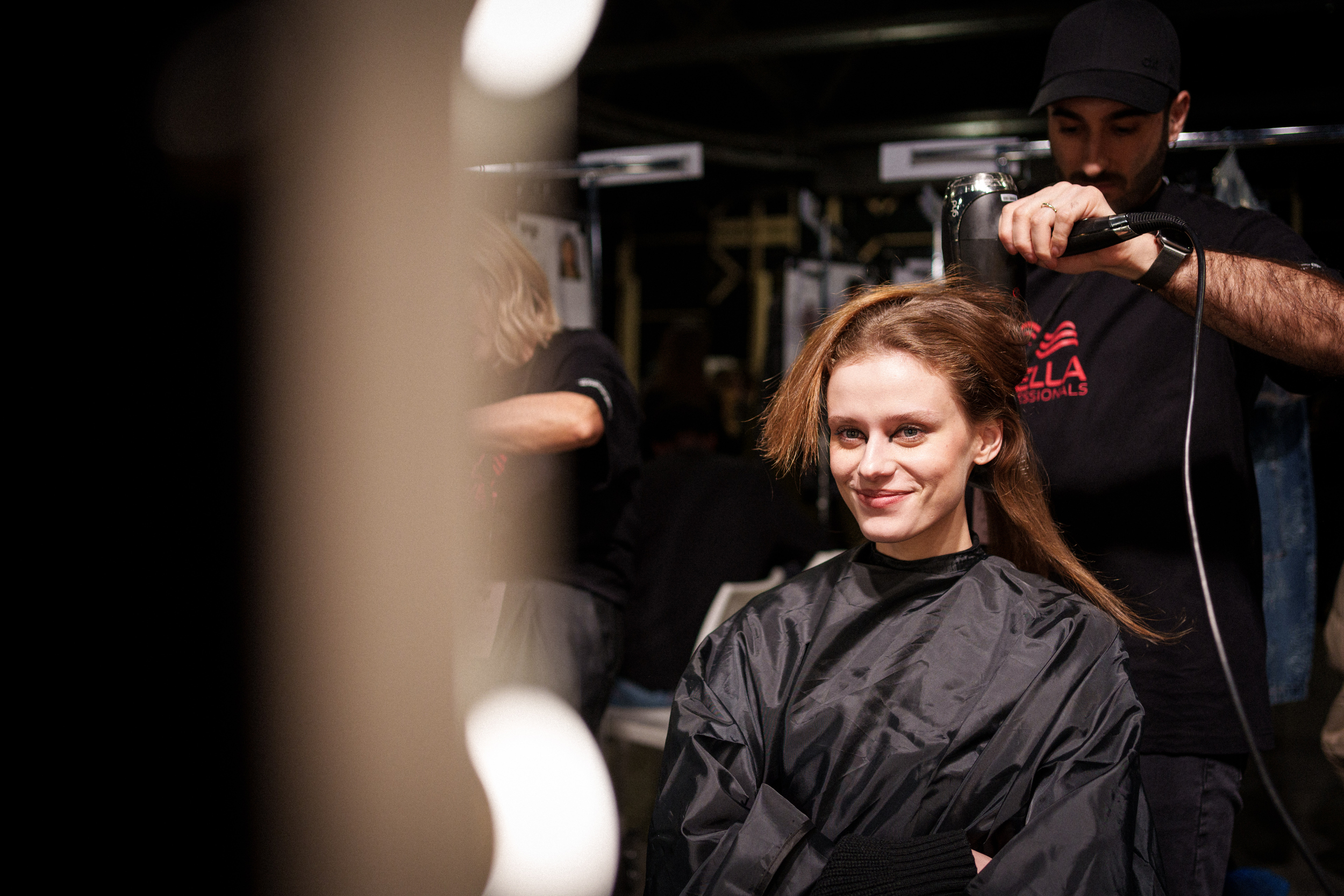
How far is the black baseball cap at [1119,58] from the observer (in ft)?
3.72

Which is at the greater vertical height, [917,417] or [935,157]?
[935,157]

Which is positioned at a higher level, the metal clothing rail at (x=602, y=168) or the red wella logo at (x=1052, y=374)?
the metal clothing rail at (x=602, y=168)

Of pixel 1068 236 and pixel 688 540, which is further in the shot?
Result: pixel 688 540

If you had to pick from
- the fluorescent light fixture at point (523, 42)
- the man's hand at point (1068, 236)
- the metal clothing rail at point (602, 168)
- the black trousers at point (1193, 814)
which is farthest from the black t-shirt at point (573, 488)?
the black trousers at point (1193, 814)

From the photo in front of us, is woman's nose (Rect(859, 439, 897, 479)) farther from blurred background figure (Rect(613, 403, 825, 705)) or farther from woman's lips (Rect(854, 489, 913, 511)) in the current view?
blurred background figure (Rect(613, 403, 825, 705))

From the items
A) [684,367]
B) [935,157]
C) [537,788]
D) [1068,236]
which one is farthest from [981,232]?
[684,367]

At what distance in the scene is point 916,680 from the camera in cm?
106

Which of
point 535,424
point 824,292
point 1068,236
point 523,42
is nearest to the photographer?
point 1068,236

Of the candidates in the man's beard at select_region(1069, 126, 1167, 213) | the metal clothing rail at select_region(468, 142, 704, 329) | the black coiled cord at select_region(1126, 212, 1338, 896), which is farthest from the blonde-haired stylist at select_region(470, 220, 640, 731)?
the black coiled cord at select_region(1126, 212, 1338, 896)

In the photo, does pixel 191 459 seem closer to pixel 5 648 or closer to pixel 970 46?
pixel 5 648

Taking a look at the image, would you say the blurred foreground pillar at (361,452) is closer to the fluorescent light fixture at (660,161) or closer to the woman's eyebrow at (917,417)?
the woman's eyebrow at (917,417)

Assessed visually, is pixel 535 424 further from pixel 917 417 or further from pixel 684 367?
pixel 684 367

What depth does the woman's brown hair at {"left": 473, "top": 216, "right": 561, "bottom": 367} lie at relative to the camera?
1.77 m

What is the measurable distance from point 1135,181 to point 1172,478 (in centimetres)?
37
